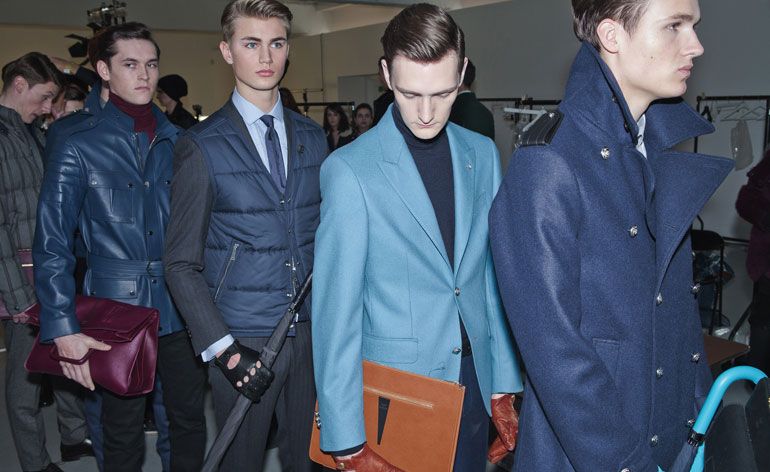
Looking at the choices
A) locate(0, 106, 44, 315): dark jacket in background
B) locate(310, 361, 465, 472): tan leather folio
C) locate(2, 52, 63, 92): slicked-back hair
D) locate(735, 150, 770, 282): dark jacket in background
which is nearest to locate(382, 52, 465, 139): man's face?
locate(310, 361, 465, 472): tan leather folio

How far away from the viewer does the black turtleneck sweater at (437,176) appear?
5.38 ft

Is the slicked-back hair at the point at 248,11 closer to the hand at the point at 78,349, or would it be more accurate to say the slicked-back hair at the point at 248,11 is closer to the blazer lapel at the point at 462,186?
the blazer lapel at the point at 462,186

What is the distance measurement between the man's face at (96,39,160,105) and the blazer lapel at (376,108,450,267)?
1.23 metres

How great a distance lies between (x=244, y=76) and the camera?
206 cm

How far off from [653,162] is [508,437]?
0.77 metres

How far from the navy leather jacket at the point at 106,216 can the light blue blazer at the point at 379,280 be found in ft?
3.54

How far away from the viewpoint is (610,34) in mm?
1224

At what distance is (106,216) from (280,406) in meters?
0.92

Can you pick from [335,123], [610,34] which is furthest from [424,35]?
[335,123]

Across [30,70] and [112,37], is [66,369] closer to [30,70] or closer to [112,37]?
[112,37]

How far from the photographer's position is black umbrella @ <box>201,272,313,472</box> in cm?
195

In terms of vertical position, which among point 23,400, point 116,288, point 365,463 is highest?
point 116,288

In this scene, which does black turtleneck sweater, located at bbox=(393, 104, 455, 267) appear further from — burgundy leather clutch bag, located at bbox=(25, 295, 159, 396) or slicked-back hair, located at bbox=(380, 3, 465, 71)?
burgundy leather clutch bag, located at bbox=(25, 295, 159, 396)

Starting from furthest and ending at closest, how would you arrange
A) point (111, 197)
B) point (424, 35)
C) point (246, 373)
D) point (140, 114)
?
point (140, 114), point (111, 197), point (246, 373), point (424, 35)
